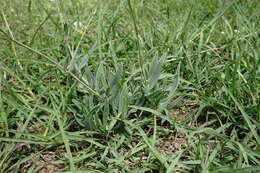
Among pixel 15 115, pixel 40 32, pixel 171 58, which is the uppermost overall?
pixel 40 32

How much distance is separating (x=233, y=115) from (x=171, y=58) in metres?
0.47

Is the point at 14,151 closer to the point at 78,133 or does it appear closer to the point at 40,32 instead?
the point at 78,133

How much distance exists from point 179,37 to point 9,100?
0.97 meters

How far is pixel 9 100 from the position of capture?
1.14m

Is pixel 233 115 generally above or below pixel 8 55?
below

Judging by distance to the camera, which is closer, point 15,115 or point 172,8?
point 15,115

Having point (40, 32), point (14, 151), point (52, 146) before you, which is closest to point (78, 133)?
point (52, 146)

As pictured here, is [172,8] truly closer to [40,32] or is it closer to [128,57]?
[128,57]

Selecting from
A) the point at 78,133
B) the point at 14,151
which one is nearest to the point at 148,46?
the point at 78,133

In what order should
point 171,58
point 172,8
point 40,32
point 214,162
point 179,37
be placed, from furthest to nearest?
1. point 172,8
2. point 40,32
3. point 179,37
4. point 171,58
5. point 214,162

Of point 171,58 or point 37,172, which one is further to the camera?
point 171,58

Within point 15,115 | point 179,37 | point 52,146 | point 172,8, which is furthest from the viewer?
point 172,8

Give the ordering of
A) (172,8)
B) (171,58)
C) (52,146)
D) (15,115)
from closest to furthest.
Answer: (52,146), (15,115), (171,58), (172,8)

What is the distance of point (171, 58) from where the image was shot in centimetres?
151
